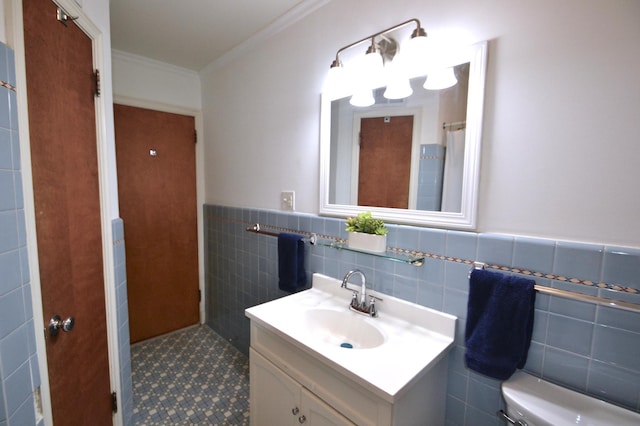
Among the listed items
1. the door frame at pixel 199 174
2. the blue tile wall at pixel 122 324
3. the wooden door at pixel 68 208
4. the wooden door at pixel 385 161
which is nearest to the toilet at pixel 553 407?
the wooden door at pixel 385 161

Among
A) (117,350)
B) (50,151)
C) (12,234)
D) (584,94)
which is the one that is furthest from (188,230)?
(584,94)

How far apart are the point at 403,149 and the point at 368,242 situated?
0.44m

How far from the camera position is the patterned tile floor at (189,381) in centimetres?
170

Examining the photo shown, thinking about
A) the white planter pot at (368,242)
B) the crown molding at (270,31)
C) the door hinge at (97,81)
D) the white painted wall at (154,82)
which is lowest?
the white planter pot at (368,242)

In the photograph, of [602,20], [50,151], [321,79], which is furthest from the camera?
[321,79]

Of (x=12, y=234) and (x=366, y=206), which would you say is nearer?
(x=12, y=234)

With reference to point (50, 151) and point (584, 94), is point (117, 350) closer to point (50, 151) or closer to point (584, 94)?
point (50, 151)

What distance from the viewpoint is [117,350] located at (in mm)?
1435

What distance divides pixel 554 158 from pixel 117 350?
6.69ft

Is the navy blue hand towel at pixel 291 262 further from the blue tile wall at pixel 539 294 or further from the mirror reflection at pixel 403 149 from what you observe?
the mirror reflection at pixel 403 149

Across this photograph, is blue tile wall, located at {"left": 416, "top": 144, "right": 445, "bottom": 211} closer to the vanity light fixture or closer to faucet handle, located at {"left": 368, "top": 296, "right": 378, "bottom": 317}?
the vanity light fixture

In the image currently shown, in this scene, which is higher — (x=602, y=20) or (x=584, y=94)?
(x=602, y=20)

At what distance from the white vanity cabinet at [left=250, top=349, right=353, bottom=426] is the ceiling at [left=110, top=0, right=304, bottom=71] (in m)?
1.87

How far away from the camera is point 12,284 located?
2.62 feet
